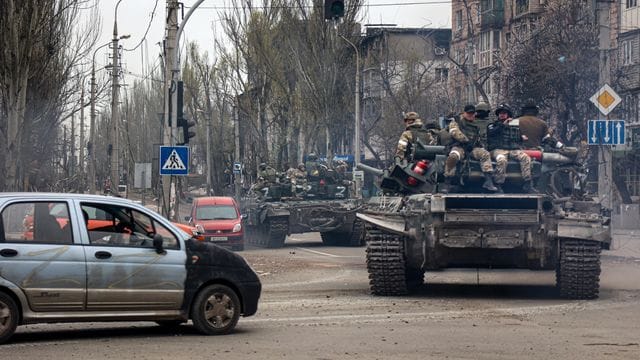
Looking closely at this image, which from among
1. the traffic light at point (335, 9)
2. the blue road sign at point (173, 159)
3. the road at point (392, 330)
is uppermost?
the traffic light at point (335, 9)

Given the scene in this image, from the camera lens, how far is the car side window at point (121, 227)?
1116 cm

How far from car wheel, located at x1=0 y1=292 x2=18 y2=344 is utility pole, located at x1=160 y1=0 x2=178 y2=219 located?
1542 centimetres

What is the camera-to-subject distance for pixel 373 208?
16828 millimetres

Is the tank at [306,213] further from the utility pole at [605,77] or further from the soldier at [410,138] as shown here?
the soldier at [410,138]

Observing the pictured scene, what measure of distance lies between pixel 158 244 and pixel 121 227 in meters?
0.40

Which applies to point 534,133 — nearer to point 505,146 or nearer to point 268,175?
point 505,146

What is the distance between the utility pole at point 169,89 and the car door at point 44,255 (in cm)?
1506

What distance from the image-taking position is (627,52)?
45.7 m

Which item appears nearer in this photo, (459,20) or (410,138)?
(410,138)

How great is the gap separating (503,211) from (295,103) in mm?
41259

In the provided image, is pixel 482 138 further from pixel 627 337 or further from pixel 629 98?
pixel 629 98

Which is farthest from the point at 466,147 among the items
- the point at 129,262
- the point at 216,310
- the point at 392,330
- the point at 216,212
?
the point at 216,212

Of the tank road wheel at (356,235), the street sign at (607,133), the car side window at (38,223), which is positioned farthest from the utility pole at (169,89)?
the car side window at (38,223)

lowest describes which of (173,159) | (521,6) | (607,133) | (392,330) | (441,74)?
(392,330)
